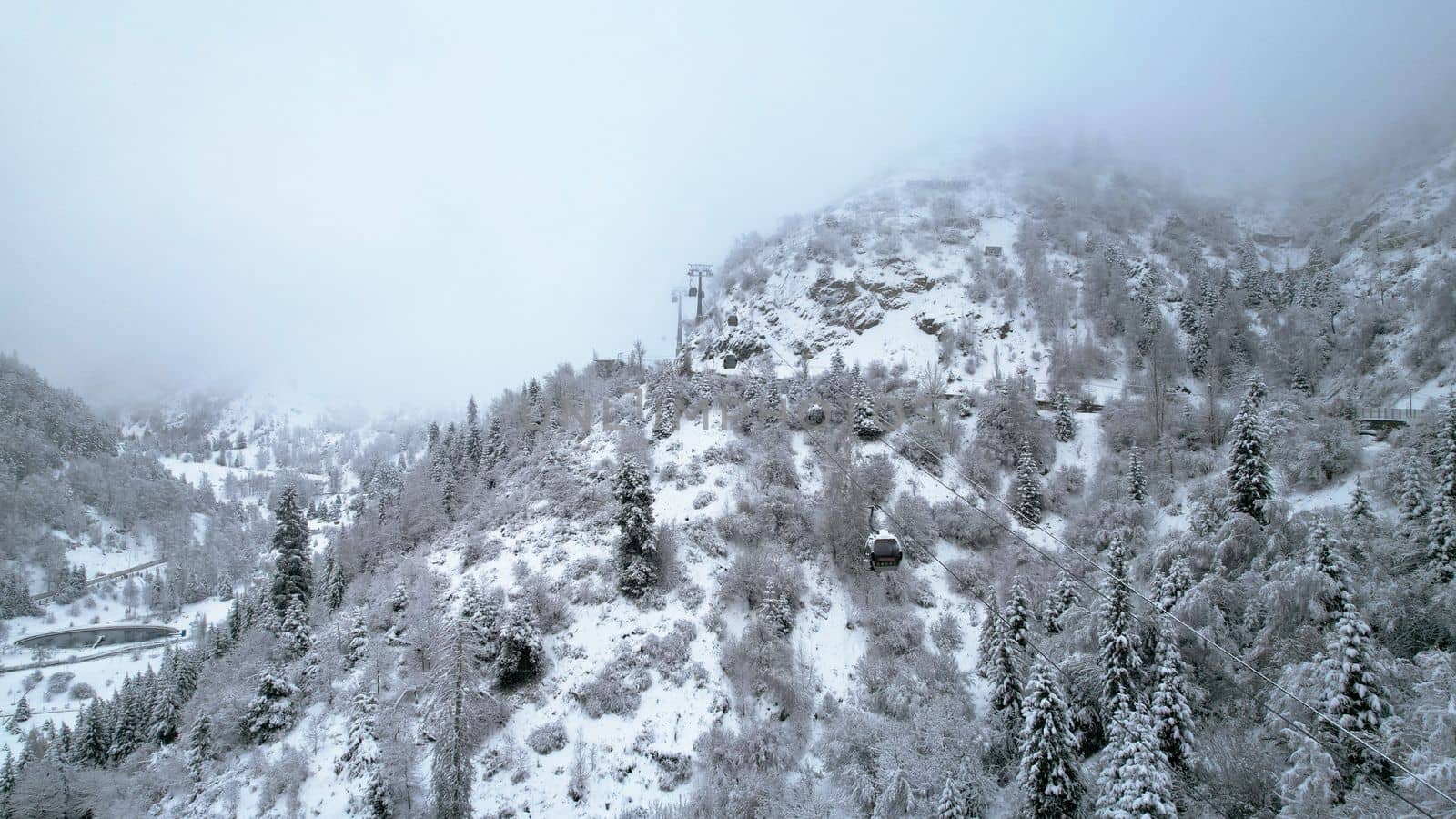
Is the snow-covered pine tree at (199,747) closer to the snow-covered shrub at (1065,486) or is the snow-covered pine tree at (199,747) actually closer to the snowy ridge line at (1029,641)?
the snowy ridge line at (1029,641)

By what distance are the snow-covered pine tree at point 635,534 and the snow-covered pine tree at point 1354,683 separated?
2423 centimetres

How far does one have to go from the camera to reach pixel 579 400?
54469 millimetres

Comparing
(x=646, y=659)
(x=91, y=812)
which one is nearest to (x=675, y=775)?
(x=646, y=659)

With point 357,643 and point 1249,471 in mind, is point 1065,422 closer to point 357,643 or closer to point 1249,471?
point 1249,471

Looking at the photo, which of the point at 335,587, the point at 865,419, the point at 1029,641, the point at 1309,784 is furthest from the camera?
the point at 865,419

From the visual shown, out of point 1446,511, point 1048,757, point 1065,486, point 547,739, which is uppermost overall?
point 1446,511

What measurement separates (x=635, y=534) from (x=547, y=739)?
10036 millimetres

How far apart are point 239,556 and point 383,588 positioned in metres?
110

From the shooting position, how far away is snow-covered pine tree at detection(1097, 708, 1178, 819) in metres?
13.7

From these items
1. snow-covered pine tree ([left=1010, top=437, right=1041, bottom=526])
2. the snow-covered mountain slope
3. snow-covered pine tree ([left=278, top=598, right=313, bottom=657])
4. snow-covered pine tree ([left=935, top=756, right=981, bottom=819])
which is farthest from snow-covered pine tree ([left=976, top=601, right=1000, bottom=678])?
snow-covered pine tree ([left=278, top=598, right=313, bottom=657])

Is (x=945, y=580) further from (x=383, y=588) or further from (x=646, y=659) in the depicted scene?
(x=383, y=588)

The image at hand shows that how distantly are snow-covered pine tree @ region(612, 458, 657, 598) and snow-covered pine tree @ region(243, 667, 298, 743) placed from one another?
1574 centimetres

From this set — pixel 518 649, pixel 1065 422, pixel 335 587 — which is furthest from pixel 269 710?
pixel 1065 422

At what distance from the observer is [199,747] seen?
25406 millimetres
